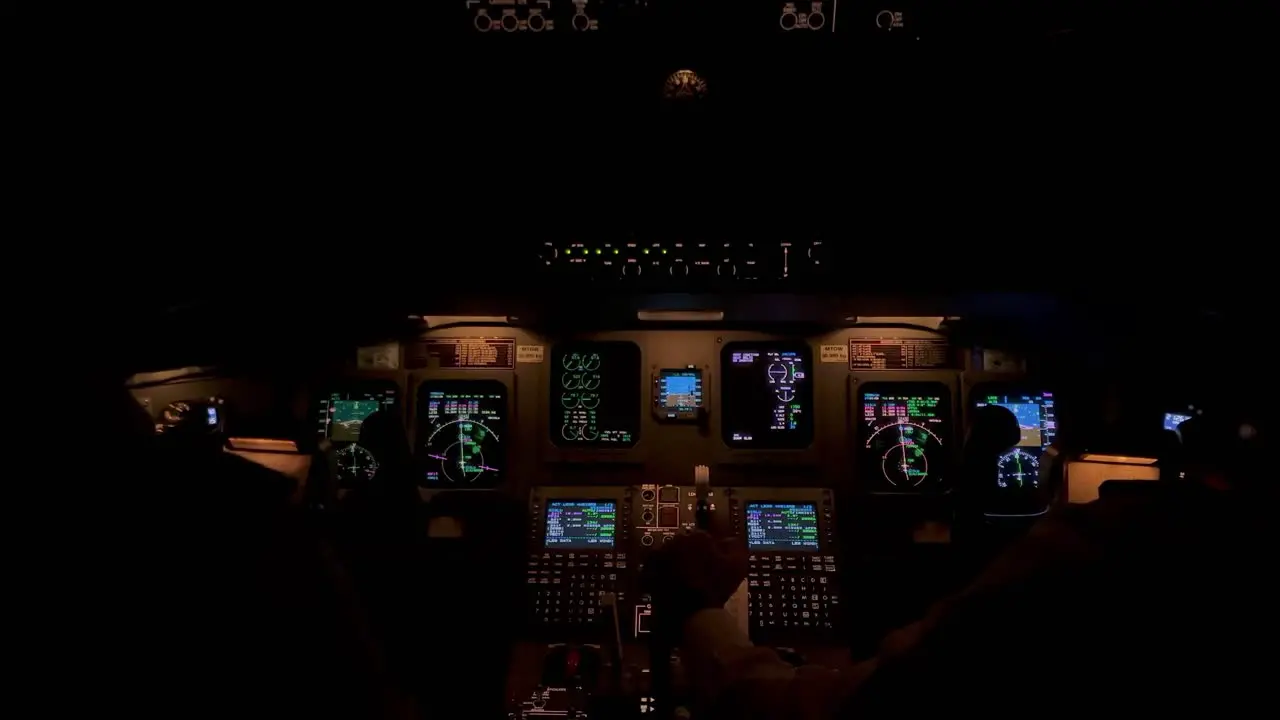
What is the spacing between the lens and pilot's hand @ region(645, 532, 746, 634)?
167 cm

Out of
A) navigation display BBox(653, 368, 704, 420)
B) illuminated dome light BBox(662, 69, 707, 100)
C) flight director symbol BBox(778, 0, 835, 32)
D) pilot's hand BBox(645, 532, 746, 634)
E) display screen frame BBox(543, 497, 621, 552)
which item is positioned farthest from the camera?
navigation display BBox(653, 368, 704, 420)

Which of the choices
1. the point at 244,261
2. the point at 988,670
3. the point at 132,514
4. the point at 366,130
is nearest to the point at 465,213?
the point at 366,130

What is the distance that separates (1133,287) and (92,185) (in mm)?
3202

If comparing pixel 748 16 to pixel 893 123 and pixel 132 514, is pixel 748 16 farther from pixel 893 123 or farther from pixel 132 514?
pixel 132 514

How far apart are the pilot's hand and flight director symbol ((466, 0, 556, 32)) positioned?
1581mm

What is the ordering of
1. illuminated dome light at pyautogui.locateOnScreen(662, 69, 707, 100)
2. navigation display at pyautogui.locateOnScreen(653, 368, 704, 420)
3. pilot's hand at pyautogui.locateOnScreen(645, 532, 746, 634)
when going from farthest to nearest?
navigation display at pyautogui.locateOnScreen(653, 368, 704, 420)
illuminated dome light at pyautogui.locateOnScreen(662, 69, 707, 100)
pilot's hand at pyautogui.locateOnScreen(645, 532, 746, 634)

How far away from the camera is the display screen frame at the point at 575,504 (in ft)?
9.80

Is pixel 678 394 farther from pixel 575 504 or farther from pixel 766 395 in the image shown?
pixel 575 504

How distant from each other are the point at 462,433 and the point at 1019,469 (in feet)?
7.57

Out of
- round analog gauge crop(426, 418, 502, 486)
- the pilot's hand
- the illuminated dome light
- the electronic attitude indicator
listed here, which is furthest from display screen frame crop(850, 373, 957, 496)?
the pilot's hand

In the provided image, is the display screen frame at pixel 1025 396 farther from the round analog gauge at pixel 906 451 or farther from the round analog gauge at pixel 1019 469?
Answer: the round analog gauge at pixel 906 451

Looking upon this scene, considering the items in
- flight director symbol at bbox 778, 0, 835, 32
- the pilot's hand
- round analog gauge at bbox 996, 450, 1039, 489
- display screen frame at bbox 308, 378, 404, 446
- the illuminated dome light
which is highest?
flight director symbol at bbox 778, 0, 835, 32

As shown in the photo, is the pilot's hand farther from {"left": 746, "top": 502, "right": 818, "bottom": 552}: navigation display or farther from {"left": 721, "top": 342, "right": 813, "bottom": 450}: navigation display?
{"left": 721, "top": 342, "right": 813, "bottom": 450}: navigation display

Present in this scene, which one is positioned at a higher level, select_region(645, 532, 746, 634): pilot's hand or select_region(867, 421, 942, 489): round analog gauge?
select_region(867, 421, 942, 489): round analog gauge
